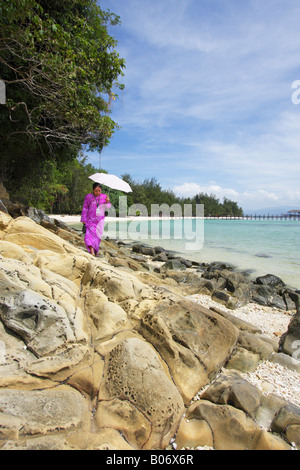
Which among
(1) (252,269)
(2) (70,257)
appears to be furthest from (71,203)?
(2) (70,257)

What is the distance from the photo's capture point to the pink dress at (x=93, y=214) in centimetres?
631

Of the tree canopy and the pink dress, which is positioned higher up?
the tree canopy

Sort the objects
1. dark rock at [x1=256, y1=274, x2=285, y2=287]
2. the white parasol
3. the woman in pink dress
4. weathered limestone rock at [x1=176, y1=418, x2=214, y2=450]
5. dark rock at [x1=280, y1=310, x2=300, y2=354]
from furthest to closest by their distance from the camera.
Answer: dark rock at [x1=256, y1=274, x2=285, y2=287], the white parasol, the woman in pink dress, dark rock at [x1=280, y1=310, x2=300, y2=354], weathered limestone rock at [x1=176, y1=418, x2=214, y2=450]

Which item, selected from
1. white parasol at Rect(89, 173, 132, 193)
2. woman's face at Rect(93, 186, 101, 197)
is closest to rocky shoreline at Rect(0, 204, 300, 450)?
woman's face at Rect(93, 186, 101, 197)

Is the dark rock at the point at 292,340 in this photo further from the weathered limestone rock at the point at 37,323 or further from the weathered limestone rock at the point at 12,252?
the weathered limestone rock at the point at 12,252

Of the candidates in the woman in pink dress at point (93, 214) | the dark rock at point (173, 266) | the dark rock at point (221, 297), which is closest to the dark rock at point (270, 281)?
the dark rock at point (173, 266)

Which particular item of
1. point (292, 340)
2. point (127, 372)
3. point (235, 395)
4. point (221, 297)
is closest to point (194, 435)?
point (235, 395)

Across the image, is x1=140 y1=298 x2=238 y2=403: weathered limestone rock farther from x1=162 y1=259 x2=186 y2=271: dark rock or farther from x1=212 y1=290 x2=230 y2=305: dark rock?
x1=162 y1=259 x2=186 y2=271: dark rock

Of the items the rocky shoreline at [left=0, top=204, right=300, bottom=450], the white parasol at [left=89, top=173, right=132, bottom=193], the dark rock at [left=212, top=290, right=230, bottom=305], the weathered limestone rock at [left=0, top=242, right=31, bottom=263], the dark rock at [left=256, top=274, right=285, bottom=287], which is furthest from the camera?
the dark rock at [left=256, top=274, right=285, bottom=287]

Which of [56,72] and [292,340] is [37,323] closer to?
[292,340]

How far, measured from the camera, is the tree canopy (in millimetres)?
6283

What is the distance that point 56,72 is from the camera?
265 inches

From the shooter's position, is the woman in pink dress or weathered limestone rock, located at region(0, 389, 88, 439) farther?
the woman in pink dress

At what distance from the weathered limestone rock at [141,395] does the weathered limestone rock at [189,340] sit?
19cm
